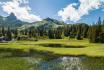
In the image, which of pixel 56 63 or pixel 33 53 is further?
pixel 33 53

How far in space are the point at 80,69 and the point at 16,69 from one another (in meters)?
12.1

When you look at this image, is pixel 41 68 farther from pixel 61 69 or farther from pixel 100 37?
pixel 100 37

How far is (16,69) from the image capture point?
139 feet

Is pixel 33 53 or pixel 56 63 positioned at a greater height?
pixel 33 53

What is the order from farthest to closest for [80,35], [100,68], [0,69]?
[80,35]
[100,68]
[0,69]

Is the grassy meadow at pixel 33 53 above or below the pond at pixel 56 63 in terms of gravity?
above

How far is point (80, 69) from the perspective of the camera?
43.5 meters

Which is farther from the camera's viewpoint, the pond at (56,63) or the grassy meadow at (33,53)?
the grassy meadow at (33,53)

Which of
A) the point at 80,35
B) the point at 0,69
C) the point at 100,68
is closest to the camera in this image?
the point at 0,69

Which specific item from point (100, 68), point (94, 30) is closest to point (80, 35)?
point (94, 30)

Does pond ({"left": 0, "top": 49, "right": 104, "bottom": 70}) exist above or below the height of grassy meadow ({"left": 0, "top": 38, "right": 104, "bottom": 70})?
below

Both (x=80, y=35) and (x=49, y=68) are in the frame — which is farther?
(x=80, y=35)

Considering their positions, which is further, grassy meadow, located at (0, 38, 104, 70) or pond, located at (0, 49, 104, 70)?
grassy meadow, located at (0, 38, 104, 70)

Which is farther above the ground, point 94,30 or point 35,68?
point 94,30
